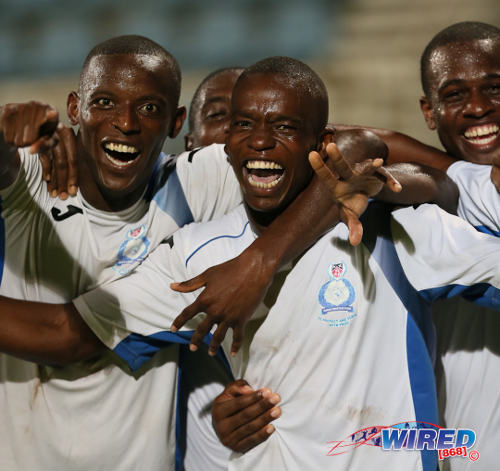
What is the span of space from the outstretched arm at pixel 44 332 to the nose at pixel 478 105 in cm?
122

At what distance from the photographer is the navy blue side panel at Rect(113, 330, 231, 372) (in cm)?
196

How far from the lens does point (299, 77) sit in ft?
6.35

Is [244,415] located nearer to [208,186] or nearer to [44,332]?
[44,332]

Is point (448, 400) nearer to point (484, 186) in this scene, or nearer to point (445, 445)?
point (445, 445)

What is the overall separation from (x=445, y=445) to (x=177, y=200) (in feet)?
3.19

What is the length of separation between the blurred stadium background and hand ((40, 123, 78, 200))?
3.98 meters

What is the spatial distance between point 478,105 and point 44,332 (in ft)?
4.39

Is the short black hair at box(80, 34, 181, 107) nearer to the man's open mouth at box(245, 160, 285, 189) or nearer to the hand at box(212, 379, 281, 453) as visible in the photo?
the man's open mouth at box(245, 160, 285, 189)

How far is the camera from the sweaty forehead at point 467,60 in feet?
7.17

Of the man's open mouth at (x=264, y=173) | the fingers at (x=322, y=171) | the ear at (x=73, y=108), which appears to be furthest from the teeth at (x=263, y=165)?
the ear at (x=73, y=108)

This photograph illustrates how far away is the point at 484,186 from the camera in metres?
1.94

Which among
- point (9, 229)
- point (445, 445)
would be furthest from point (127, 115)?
point (445, 445)

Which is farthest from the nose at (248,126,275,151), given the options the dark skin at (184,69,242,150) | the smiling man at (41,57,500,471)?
the dark skin at (184,69,242,150)

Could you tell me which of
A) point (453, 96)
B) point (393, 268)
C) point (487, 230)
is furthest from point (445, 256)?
point (453, 96)
